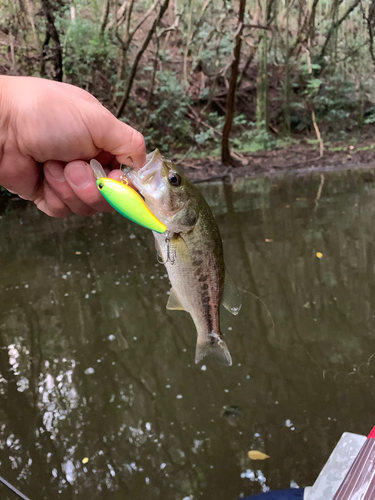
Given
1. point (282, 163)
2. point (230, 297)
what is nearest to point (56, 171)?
point (230, 297)

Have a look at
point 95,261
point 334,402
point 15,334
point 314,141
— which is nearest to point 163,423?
point 334,402

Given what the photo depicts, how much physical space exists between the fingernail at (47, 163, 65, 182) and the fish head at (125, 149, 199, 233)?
1.70 feet

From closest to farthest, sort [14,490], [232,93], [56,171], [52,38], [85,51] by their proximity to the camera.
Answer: [56,171] < [14,490] < [232,93] < [52,38] < [85,51]

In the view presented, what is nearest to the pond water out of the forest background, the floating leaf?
the floating leaf

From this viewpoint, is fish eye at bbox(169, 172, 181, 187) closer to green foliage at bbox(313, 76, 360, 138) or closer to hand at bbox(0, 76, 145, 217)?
hand at bbox(0, 76, 145, 217)

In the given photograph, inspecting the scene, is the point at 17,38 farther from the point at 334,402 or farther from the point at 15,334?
the point at 334,402

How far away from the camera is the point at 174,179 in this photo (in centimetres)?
111

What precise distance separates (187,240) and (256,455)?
1.27 m

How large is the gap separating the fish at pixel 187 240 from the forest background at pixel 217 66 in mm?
7807

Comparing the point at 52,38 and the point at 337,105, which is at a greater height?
the point at 52,38

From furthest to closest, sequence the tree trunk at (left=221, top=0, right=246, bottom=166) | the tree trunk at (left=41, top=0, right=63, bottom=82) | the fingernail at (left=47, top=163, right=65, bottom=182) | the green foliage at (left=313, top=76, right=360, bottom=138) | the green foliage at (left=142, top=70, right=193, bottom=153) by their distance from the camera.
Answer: the green foliage at (left=313, top=76, right=360, bottom=138)
the green foliage at (left=142, top=70, right=193, bottom=153)
the tree trunk at (left=41, top=0, right=63, bottom=82)
the tree trunk at (left=221, top=0, right=246, bottom=166)
the fingernail at (left=47, top=163, right=65, bottom=182)

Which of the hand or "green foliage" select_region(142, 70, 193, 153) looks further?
"green foliage" select_region(142, 70, 193, 153)

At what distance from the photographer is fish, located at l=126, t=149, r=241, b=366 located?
1.11m

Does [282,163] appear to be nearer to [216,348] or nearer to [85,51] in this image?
[85,51]
